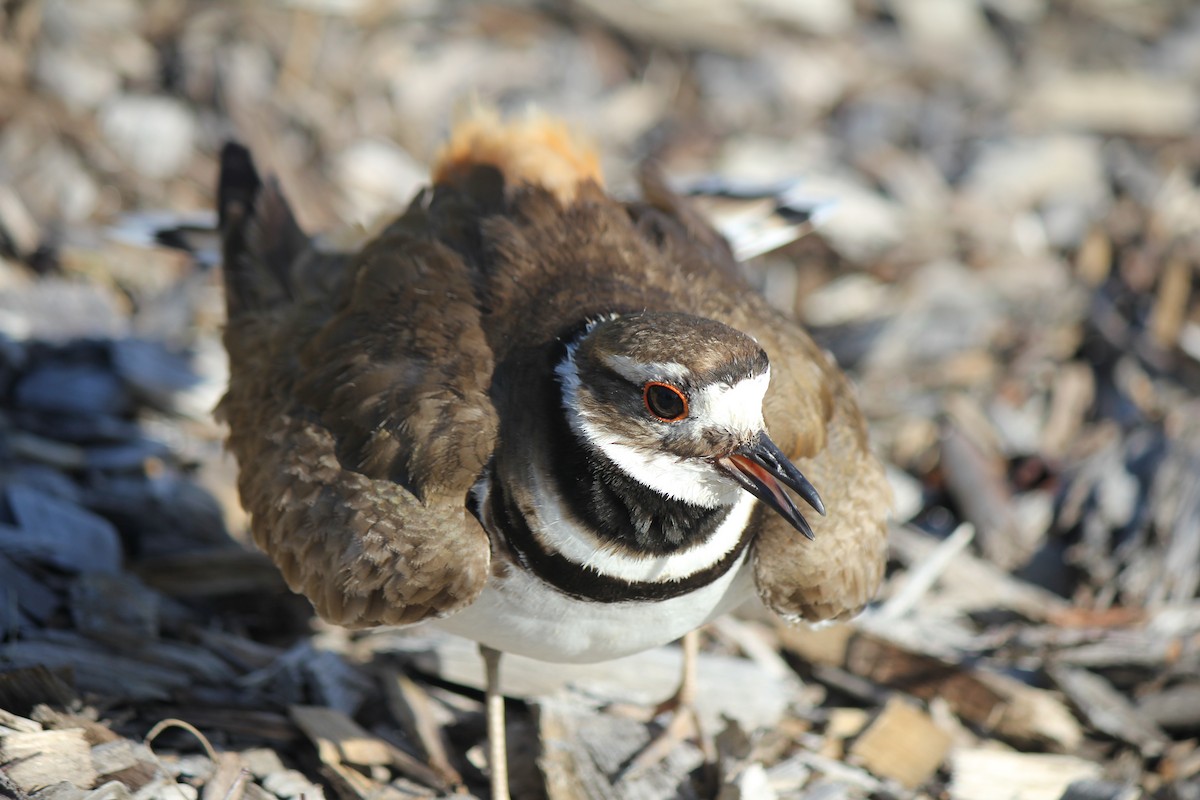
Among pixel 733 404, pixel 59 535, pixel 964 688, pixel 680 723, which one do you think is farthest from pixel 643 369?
pixel 59 535

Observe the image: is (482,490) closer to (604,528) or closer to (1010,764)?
(604,528)

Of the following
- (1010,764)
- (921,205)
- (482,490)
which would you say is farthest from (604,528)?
(921,205)

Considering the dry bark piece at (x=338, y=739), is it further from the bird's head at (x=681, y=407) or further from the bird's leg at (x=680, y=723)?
the bird's head at (x=681, y=407)

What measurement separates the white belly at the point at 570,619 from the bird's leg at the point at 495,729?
0.44 metres

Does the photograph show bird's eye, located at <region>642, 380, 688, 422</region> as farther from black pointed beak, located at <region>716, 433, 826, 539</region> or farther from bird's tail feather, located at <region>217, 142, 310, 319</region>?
bird's tail feather, located at <region>217, 142, 310, 319</region>

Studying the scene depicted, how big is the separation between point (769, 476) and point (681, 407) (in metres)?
0.32

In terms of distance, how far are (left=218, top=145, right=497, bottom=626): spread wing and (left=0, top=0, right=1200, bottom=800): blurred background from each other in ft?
2.40

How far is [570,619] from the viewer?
3607mm

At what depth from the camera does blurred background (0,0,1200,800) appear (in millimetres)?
4340

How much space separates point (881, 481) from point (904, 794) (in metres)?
1.07

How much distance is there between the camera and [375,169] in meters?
6.84

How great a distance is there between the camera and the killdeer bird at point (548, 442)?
346 centimetres

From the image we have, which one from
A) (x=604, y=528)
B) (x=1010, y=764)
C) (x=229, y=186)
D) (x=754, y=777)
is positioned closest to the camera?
(x=604, y=528)

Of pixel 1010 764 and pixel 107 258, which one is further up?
pixel 107 258
